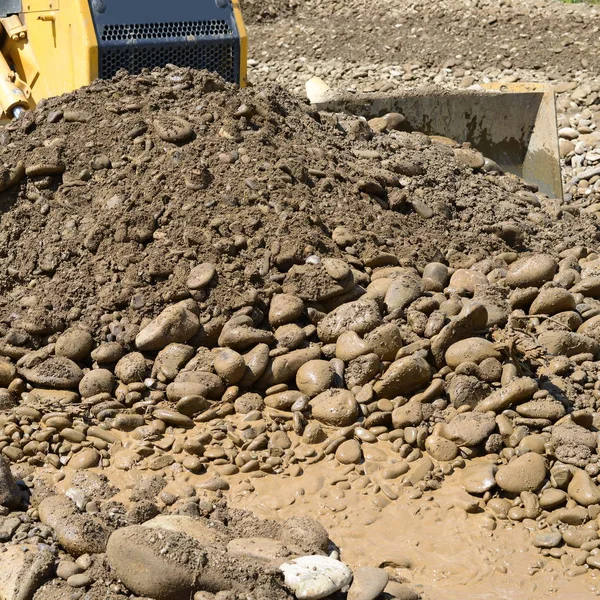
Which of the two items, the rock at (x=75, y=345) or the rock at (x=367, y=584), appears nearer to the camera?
the rock at (x=367, y=584)

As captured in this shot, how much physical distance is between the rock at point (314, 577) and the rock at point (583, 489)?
1.26 m

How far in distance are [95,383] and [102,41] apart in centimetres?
256

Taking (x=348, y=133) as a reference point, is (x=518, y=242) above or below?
below

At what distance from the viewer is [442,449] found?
432 centimetres

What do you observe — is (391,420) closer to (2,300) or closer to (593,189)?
(2,300)

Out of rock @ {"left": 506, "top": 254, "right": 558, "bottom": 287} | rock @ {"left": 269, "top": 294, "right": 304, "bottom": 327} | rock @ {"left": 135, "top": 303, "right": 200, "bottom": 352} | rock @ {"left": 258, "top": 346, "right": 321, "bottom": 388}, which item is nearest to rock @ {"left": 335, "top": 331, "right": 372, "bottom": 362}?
rock @ {"left": 258, "top": 346, "right": 321, "bottom": 388}

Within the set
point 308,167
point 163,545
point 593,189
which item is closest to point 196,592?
point 163,545

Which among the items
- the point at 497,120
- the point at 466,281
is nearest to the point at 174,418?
the point at 466,281

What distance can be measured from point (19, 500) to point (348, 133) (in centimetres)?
383

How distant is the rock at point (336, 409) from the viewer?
4496mm

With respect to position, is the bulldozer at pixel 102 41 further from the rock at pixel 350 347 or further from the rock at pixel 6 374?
the rock at pixel 350 347

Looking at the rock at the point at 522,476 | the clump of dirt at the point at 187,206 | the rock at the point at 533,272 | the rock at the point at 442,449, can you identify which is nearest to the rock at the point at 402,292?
the clump of dirt at the point at 187,206

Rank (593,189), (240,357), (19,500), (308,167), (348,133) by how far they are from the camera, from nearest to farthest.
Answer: (19,500)
(240,357)
(308,167)
(348,133)
(593,189)

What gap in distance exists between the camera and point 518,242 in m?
6.11
